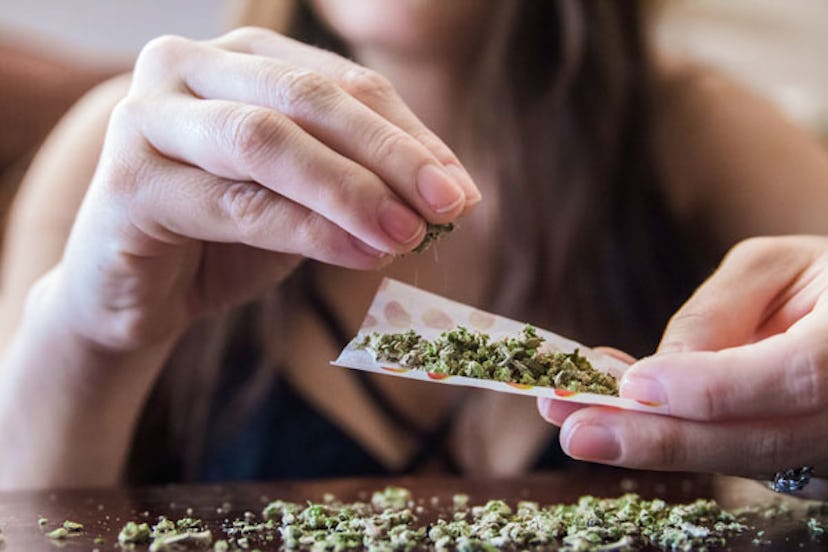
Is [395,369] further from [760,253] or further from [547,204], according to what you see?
[547,204]

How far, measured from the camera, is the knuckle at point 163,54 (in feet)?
2.29

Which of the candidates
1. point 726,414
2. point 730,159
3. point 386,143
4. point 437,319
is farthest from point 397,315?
point 730,159

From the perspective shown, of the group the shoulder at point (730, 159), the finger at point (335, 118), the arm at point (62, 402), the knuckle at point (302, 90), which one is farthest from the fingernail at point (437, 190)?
the shoulder at point (730, 159)

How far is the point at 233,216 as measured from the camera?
649 millimetres

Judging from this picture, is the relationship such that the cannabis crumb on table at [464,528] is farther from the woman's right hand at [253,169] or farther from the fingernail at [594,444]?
the woman's right hand at [253,169]

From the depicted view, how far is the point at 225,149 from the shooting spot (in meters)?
0.62

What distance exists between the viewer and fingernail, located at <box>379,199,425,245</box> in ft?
1.93

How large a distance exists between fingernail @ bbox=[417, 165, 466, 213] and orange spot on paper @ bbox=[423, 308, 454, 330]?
11 centimetres

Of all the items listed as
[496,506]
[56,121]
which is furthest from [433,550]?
[56,121]

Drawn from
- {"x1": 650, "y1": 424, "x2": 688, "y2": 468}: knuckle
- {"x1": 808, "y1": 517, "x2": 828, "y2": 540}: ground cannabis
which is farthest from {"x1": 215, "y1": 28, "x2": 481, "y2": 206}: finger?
{"x1": 808, "y1": 517, "x2": 828, "y2": 540}: ground cannabis

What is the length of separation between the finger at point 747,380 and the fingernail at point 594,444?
0.13ft

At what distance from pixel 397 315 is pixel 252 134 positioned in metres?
0.18

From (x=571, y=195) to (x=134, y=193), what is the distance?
0.73 meters

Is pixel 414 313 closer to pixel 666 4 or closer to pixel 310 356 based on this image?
pixel 310 356
